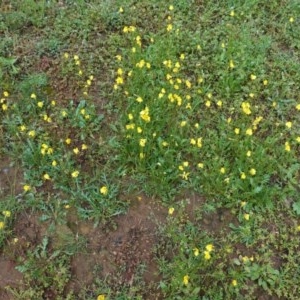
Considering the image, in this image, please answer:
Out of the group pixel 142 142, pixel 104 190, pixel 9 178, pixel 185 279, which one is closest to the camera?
pixel 185 279

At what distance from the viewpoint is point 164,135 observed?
4.25 metres

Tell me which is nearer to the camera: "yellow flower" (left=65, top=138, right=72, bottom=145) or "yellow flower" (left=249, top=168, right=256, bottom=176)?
"yellow flower" (left=249, top=168, right=256, bottom=176)

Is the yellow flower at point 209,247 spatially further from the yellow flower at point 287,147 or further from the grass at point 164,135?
the yellow flower at point 287,147

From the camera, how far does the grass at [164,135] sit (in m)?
3.60

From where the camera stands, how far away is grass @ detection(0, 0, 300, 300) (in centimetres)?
360

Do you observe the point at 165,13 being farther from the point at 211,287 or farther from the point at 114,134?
the point at 211,287

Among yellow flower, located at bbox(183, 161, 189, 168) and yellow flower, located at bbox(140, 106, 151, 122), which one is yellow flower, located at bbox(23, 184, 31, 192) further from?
yellow flower, located at bbox(183, 161, 189, 168)

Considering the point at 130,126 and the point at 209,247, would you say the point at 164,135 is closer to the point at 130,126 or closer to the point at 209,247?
the point at 130,126

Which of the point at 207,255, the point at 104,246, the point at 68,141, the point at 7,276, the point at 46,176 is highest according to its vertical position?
the point at 207,255

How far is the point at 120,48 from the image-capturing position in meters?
4.95

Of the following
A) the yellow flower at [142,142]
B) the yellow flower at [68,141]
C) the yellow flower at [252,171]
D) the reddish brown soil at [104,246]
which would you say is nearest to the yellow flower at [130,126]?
the yellow flower at [142,142]

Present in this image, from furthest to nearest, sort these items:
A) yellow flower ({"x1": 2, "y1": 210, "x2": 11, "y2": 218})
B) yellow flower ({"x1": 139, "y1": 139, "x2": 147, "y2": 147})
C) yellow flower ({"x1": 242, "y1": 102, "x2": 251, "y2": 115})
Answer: yellow flower ({"x1": 242, "y1": 102, "x2": 251, "y2": 115}), yellow flower ({"x1": 139, "y1": 139, "x2": 147, "y2": 147}), yellow flower ({"x1": 2, "y1": 210, "x2": 11, "y2": 218})

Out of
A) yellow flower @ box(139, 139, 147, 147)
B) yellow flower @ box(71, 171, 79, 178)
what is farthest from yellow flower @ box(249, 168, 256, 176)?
yellow flower @ box(71, 171, 79, 178)

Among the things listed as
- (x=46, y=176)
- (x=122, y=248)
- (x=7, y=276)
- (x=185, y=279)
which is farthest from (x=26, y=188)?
(x=185, y=279)
